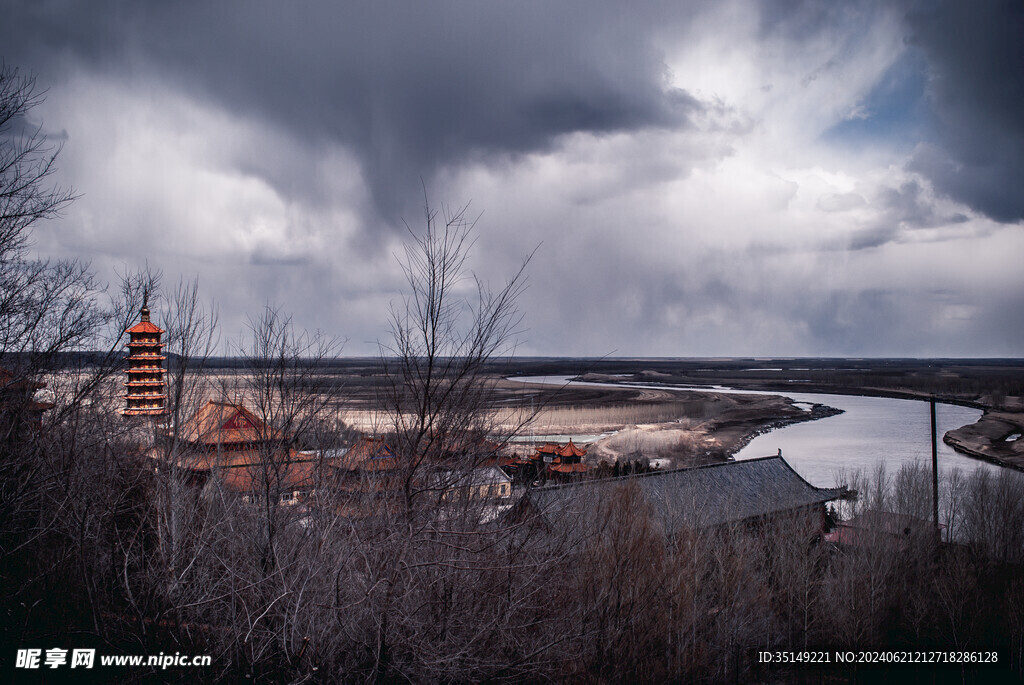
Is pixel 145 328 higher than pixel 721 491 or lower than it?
higher

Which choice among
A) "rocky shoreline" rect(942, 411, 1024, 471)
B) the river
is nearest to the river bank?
the river

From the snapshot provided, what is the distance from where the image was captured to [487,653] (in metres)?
7.52

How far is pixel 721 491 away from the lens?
86.6 ft

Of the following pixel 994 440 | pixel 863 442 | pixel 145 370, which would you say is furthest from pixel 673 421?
pixel 145 370

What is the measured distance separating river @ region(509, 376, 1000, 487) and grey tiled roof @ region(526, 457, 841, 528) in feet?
29.1

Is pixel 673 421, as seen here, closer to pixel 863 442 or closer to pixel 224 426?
pixel 863 442

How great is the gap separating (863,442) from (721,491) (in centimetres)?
3545

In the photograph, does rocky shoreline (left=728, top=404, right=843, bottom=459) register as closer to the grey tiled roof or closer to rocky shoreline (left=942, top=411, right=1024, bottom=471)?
rocky shoreline (left=942, top=411, right=1024, bottom=471)

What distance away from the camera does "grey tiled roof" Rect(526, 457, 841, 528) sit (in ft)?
64.0

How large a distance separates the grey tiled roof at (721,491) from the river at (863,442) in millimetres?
8865

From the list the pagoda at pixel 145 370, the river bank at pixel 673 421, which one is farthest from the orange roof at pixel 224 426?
the pagoda at pixel 145 370

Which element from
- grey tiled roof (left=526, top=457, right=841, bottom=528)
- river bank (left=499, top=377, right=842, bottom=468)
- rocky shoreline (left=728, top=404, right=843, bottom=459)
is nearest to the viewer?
grey tiled roof (left=526, top=457, right=841, bottom=528)

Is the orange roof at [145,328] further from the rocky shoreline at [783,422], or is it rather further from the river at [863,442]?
the rocky shoreline at [783,422]

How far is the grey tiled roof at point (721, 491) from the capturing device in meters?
19.5
